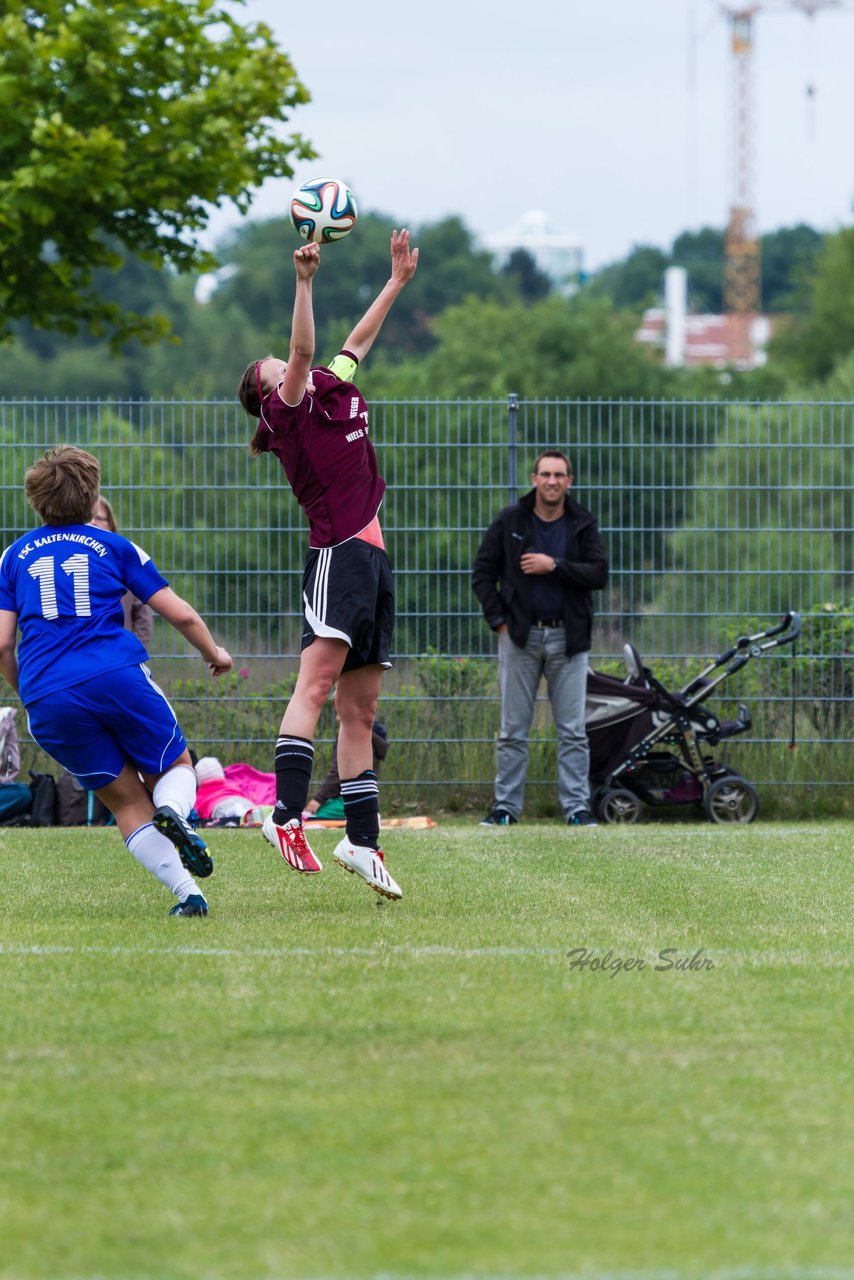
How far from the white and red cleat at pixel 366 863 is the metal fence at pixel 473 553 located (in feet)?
16.1

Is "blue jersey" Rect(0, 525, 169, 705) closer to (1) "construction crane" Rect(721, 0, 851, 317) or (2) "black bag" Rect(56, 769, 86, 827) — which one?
(2) "black bag" Rect(56, 769, 86, 827)

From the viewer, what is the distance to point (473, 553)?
11430 millimetres

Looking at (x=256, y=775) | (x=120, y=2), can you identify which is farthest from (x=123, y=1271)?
(x=120, y=2)

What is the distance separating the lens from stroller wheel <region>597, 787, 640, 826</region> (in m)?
10.8

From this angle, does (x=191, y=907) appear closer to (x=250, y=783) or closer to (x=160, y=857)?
(x=160, y=857)

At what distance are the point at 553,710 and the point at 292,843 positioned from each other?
189 inches

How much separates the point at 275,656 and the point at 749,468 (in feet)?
10.8

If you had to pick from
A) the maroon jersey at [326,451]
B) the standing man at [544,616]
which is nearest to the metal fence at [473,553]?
the standing man at [544,616]

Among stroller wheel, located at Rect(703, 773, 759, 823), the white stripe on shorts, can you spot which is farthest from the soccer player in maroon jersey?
stroller wheel, located at Rect(703, 773, 759, 823)

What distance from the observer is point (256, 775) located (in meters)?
11.0

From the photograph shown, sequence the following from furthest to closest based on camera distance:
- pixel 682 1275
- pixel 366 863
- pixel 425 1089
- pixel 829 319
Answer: pixel 829 319 < pixel 366 863 < pixel 425 1089 < pixel 682 1275

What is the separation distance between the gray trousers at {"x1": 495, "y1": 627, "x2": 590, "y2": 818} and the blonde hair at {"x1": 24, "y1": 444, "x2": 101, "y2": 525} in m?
4.73

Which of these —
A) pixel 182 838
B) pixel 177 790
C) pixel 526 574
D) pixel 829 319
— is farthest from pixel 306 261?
pixel 829 319

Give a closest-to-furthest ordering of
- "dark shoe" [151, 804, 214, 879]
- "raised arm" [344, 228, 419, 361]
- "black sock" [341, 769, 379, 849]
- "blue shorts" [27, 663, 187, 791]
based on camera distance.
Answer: "dark shoe" [151, 804, 214, 879]
"blue shorts" [27, 663, 187, 791]
"black sock" [341, 769, 379, 849]
"raised arm" [344, 228, 419, 361]
